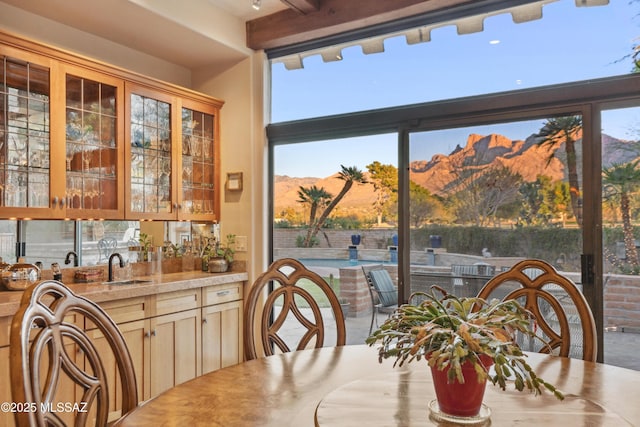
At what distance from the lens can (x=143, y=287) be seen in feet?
9.79

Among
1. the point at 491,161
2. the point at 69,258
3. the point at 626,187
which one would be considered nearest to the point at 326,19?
the point at 491,161

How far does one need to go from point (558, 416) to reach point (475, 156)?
223 cm

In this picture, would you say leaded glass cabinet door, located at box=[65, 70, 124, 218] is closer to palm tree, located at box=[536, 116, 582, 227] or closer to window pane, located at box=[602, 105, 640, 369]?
palm tree, located at box=[536, 116, 582, 227]

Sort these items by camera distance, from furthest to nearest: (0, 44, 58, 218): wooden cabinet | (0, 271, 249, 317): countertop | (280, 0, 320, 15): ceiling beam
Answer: (280, 0, 320, 15): ceiling beam < (0, 44, 58, 218): wooden cabinet < (0, 271, 249, 317): countertop

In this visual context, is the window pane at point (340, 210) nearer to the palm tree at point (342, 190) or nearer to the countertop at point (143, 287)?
the palm tree at point (342, 190)

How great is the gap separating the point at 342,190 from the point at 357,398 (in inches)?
99.1

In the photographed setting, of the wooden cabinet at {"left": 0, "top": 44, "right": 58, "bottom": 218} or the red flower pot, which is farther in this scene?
the wooden cabinet at {"left": 0, "top": 44, "right": 58, "bottom": 218}

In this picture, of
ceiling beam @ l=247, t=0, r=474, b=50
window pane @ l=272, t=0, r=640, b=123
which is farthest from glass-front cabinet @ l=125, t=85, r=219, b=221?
ceiling beam @ l=247, t=0, r=474, b=50

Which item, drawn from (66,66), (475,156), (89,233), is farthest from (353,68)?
(89,233)

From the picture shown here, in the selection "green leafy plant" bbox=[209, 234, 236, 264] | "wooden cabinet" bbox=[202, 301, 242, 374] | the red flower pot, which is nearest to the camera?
the red flower pot

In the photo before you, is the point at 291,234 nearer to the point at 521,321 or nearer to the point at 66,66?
the point at 66,66

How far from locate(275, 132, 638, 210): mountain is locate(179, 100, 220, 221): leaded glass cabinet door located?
46.7 inches

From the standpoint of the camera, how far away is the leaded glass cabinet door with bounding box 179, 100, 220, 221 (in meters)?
3.81

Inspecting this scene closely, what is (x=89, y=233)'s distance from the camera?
11.1 feet
